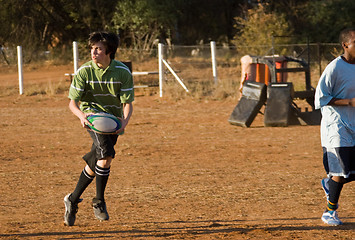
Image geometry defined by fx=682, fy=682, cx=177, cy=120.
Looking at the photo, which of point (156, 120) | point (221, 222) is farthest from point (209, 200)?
point (156, 120)

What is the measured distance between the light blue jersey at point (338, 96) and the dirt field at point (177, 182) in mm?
802

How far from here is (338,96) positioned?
5898mm

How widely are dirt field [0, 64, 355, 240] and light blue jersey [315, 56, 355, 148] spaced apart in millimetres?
802

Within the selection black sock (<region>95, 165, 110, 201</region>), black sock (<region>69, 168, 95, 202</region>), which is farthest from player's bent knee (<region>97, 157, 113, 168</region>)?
black sock (<region>69, 168, 95, 202</region>)

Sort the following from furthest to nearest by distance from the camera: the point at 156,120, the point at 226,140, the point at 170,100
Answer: the point at 170,100, the point at 156,120, the point at 226,140

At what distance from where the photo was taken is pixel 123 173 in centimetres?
916

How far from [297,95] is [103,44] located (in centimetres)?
860

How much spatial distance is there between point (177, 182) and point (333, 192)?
2.71 m

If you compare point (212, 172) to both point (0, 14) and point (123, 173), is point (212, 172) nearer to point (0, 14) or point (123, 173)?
point (123, 173)

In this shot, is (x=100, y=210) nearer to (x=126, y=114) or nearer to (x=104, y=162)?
(x=104, y=162)

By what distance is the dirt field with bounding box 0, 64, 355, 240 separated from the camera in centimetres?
608

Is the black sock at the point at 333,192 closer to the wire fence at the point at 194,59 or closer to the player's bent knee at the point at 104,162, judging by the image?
the player's bent knee at the point at 104,162

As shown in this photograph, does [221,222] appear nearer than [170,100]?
Yes

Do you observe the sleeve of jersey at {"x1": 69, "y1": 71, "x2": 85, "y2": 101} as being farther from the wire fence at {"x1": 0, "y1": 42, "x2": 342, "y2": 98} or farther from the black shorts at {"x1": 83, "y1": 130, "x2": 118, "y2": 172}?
the wire fence at {"x1": 0, "y1": 42, "x2": 342, "y2": 98}
